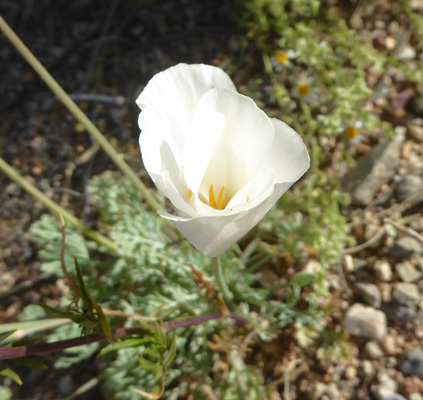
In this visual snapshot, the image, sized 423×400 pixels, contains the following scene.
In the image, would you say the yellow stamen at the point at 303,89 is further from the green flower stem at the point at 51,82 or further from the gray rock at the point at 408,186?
the green flower stem at the point at 51,82

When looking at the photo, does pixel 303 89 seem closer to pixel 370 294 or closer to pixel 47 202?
pixel 370 294

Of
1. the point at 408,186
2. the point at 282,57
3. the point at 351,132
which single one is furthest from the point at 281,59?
the point at 408,186

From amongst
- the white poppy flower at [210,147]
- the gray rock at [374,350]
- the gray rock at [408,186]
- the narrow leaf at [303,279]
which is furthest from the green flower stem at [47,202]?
the gray rock at [408,186]

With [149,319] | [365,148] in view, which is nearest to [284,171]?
[149,319]

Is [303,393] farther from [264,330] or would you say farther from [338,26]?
[338,26]

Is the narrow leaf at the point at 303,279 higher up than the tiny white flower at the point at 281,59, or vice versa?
the tiny white flower at the point at 281,59

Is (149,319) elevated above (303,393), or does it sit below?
above

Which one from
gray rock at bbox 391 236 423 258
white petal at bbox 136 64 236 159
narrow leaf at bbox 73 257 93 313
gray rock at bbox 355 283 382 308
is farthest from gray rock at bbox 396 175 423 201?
narrow leaf at bbox 73 257 93 313
